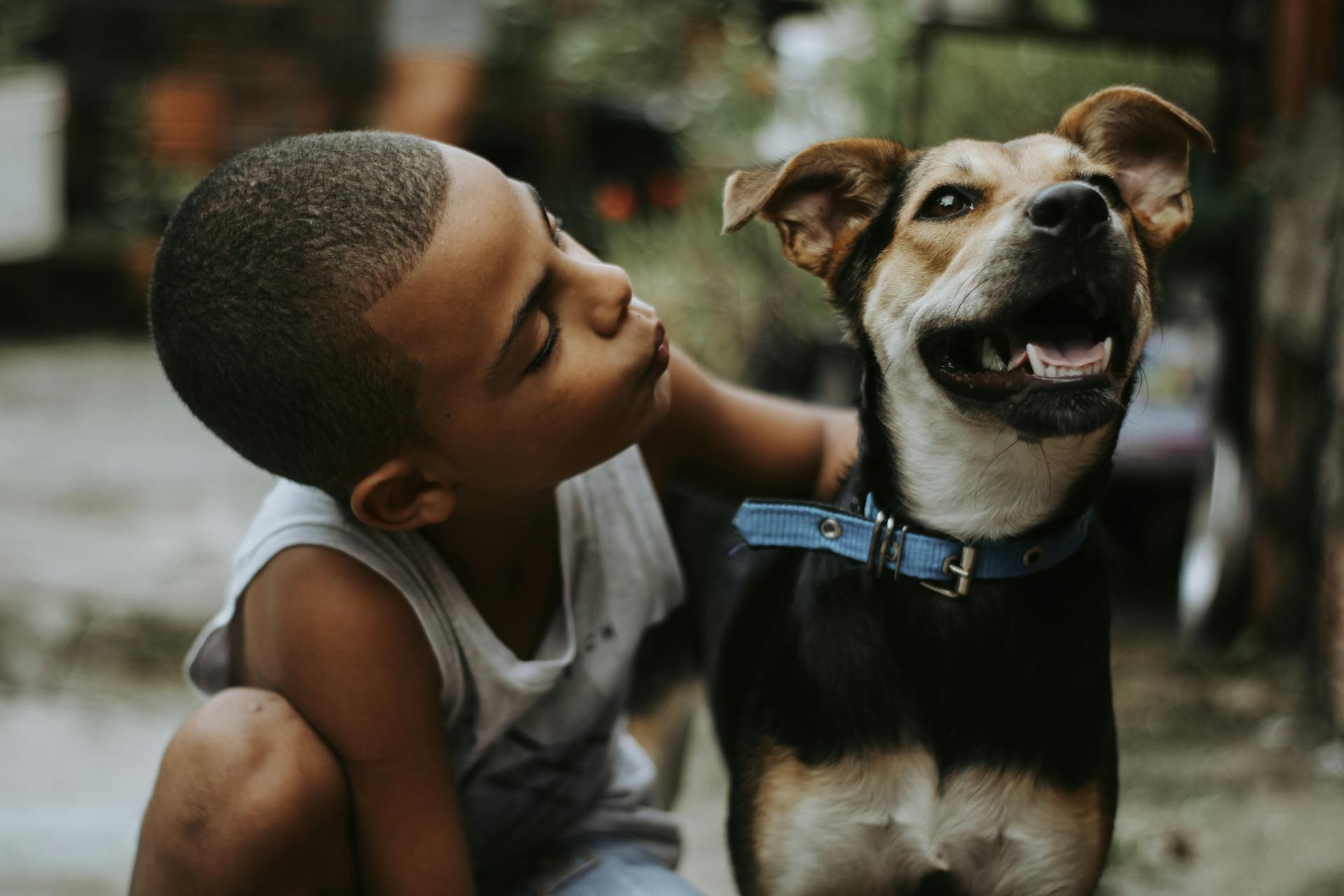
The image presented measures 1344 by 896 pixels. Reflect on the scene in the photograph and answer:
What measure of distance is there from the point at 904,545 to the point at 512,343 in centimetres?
65

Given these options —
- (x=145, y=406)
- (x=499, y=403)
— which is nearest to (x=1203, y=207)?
(x=499, y=403)

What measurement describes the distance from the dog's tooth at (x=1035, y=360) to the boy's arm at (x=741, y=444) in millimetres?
522

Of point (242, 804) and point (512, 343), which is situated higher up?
point (512, 343)

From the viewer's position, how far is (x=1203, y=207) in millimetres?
4473

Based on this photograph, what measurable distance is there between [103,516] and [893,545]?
410 cm

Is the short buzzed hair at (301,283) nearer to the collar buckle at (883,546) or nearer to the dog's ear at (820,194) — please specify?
the dog's ear at (820,194)

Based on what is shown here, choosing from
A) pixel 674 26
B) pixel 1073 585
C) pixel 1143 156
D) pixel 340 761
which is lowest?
pixel 674 26

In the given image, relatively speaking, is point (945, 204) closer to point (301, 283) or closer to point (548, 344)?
point (548, 344)

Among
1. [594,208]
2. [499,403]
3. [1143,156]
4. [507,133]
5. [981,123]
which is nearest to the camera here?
[499,403]

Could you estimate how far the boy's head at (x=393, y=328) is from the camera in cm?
178

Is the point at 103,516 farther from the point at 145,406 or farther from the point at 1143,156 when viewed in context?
the point at 1143,156

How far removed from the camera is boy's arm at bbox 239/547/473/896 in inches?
75.9

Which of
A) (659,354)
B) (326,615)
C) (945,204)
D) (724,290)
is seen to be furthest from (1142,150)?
(724,290)

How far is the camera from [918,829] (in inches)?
76.7
